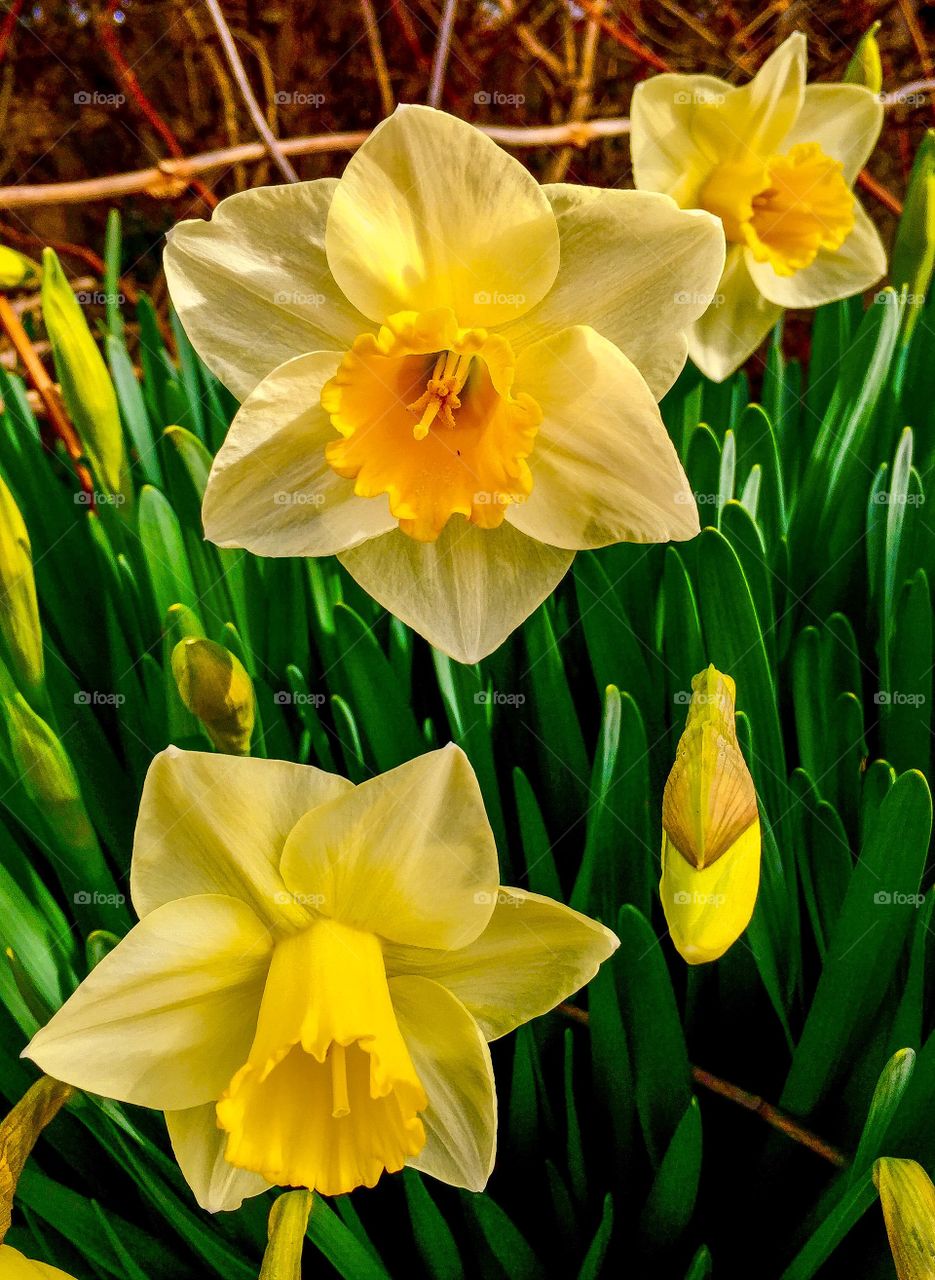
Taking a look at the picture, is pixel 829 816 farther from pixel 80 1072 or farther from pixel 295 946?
pixel 80 1072

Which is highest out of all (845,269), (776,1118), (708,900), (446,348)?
(446,348)

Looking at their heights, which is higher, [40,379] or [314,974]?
[40,379]

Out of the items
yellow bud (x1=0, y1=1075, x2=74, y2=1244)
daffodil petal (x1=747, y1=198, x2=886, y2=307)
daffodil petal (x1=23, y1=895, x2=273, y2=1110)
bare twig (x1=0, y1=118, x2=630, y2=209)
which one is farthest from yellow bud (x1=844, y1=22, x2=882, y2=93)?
yellow bud (x1=0, y1=1075, x2=74, y2=1244)

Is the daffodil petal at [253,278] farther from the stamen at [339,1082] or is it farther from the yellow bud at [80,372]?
the stamen at [339,1082]

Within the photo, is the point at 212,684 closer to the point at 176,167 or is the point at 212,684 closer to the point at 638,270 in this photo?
the point at 638,270

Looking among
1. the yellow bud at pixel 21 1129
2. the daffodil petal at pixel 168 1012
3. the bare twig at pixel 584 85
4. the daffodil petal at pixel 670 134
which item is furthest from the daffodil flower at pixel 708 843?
the bare twig at pixel 584 85

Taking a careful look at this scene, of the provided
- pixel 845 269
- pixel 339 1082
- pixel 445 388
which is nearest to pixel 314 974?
pixel 339 1082
